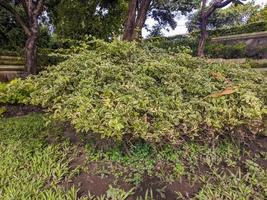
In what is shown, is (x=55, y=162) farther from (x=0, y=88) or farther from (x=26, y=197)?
(x=0, y=88)

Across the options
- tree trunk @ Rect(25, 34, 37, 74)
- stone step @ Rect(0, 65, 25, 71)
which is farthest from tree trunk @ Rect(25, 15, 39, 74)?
stone step @ Rect(0, 65, 25, 71)

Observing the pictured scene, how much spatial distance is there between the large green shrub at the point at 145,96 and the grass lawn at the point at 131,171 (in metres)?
0.19

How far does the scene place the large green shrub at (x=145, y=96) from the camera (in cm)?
226

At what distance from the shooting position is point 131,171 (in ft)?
7.93

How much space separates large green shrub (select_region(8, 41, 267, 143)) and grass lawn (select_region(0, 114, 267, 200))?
195mm

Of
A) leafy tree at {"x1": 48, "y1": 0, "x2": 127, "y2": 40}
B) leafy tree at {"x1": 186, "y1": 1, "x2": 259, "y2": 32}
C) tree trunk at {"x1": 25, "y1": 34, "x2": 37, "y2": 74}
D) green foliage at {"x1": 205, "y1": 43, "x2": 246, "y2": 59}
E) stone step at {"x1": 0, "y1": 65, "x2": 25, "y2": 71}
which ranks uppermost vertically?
leafy tree at {"x1": 186, "y1": 1, "x2": 259, "y2": 32}

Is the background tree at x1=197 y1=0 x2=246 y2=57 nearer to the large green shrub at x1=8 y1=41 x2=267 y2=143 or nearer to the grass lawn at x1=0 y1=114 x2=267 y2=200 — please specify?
the large green shrub at x1=8 y1=41 x2=267 y2=143

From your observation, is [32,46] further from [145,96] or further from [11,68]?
[145,96]

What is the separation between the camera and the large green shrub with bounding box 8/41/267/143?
2.26 meters

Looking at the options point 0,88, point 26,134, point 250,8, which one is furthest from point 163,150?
point 250,8

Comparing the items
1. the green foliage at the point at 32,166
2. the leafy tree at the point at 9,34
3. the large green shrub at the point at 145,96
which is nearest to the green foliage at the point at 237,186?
the large green shrub at the point at 145,96

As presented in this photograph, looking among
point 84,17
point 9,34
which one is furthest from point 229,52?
point 9,34

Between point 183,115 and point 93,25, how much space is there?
1060cm

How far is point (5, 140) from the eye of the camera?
318cm
